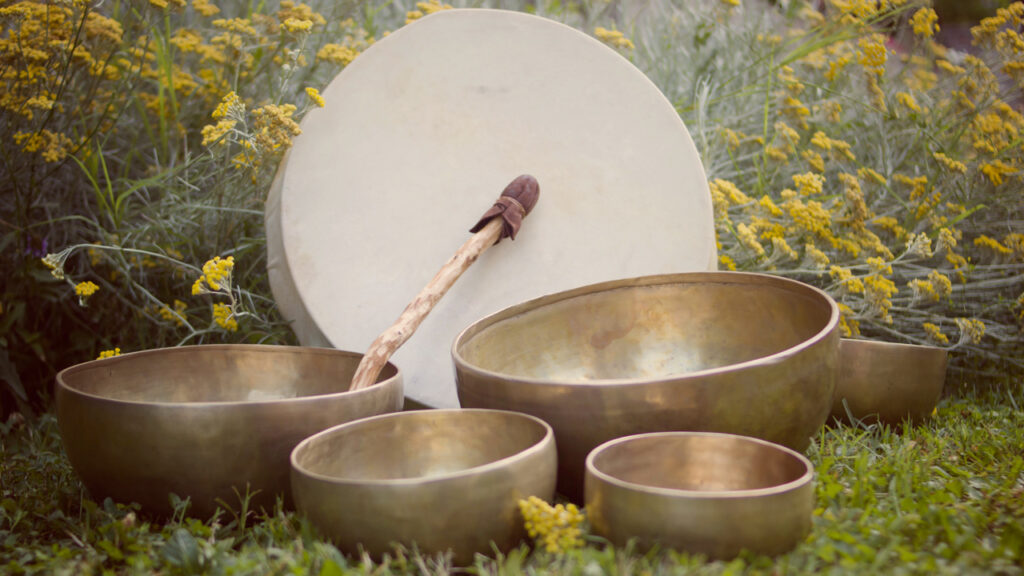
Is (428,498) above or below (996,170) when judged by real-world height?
below

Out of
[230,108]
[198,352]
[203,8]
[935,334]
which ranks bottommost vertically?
[935,334]

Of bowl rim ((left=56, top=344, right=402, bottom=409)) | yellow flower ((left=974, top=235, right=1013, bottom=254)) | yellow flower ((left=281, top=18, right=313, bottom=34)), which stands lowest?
bowl rim ((left=56, top=344, right=402, bottom=409))

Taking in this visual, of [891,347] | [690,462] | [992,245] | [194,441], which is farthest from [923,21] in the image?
[194,441]

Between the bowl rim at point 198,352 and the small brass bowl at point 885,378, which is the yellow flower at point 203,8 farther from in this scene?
the small brass bowl at point 885,378

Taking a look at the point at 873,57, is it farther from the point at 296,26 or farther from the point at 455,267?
the point at 296,26

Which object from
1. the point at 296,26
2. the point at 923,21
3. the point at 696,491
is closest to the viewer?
the point at 696,491

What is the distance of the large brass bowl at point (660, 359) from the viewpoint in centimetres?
146

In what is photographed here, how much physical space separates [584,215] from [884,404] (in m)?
0.84

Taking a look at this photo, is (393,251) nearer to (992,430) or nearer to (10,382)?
(10,382)

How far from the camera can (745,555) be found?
1.21 metres

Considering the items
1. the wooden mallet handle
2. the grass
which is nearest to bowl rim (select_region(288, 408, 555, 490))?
the grass

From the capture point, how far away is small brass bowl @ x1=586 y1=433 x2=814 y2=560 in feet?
3.92

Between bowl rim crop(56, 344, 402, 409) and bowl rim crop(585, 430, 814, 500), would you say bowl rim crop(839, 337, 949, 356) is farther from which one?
bowl rim crop(56, 344, 402, 409)

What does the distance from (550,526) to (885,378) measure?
3.72 feet
